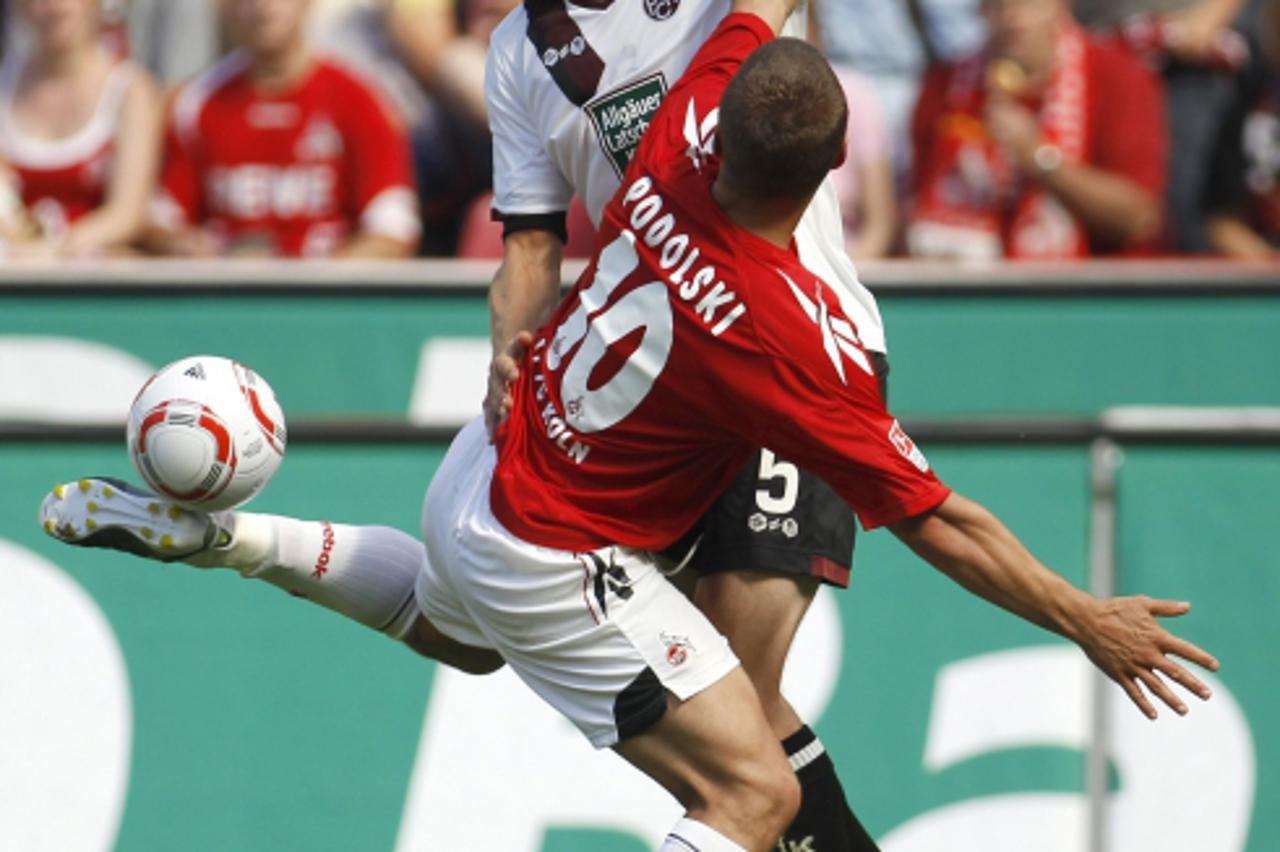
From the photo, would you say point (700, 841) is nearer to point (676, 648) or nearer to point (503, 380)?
point (676, 648)

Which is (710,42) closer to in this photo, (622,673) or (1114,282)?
(622,673)

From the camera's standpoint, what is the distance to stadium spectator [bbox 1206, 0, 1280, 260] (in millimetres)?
8281

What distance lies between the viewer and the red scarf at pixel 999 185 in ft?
26.4

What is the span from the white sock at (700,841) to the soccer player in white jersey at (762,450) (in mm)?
Answer: 489

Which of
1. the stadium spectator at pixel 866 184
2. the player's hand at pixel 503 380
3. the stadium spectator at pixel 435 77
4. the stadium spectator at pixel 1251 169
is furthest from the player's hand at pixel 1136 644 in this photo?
the stadium spectator at pixel 435 77

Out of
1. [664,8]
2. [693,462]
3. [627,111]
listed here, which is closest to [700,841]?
[693,462]

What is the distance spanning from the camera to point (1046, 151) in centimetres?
795

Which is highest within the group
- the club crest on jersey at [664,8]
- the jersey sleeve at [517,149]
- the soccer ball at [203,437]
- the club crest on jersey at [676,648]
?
the club crest on jersey at [664,8]

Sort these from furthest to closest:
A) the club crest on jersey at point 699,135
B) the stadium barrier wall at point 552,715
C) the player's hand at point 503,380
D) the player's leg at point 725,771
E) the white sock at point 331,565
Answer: the stadium barrier wall at point 552,715, the white sock at point 331,565, the player's hand at point 503,380, the player's leg at point 725,771, the club crest on jersey at point 699,135

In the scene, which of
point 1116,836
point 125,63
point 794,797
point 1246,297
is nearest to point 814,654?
point 1116,836

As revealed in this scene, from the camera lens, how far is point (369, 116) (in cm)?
825

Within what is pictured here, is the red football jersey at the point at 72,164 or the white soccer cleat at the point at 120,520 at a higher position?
the red football jersey at the point at 72,164

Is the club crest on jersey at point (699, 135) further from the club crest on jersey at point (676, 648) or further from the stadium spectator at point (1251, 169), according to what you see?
the stadium spectator at point (1251, 169)

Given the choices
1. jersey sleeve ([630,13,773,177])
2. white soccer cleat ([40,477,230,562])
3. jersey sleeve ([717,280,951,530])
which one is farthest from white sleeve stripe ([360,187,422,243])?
jersey sleeve ([717,280,951,530])
